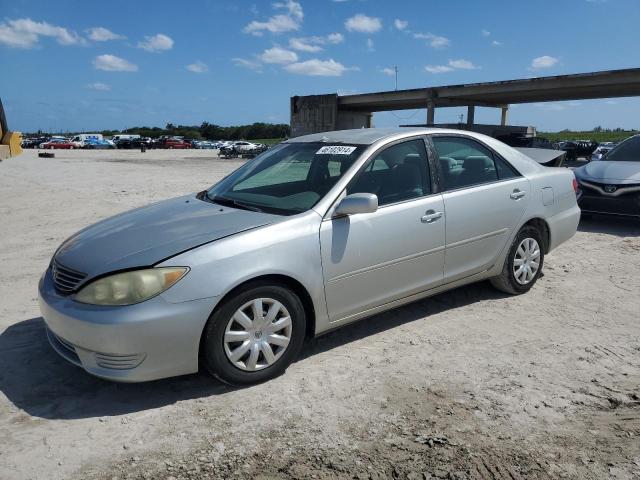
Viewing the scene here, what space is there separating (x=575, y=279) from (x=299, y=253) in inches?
147

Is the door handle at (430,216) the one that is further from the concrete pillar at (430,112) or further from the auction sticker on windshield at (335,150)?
the concrete pillar at (430,112)

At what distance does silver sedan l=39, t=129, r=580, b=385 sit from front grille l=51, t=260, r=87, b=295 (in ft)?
0.05

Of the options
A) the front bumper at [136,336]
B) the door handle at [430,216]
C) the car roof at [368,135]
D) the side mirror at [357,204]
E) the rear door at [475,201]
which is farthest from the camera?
the rear door at [475,201]

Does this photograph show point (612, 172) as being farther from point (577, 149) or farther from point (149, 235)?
point (577, 149)

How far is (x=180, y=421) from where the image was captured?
9.78 ft

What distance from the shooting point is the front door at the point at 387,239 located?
11.8 ft

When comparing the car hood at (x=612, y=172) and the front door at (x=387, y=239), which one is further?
the car hood at (x=612, y=172)

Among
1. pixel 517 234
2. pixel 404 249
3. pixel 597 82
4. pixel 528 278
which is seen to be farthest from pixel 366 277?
pixel 597 82

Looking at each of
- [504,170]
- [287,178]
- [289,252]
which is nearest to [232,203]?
[287,178]

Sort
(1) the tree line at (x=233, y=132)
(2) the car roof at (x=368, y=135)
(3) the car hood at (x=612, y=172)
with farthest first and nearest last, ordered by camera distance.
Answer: (1) the tree line at (x=233, y=132)
(3) the car hood at (x=612, y=172)
(2) the car roof at (x=368, y=135)

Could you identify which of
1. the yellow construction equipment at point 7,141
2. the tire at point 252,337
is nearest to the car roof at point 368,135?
the tire at point 252,337

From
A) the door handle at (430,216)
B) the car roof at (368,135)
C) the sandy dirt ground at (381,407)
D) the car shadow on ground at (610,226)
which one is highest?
the car roof at (368,135)

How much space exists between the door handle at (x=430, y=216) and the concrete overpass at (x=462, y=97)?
3356 cm

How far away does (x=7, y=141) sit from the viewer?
19.0m
